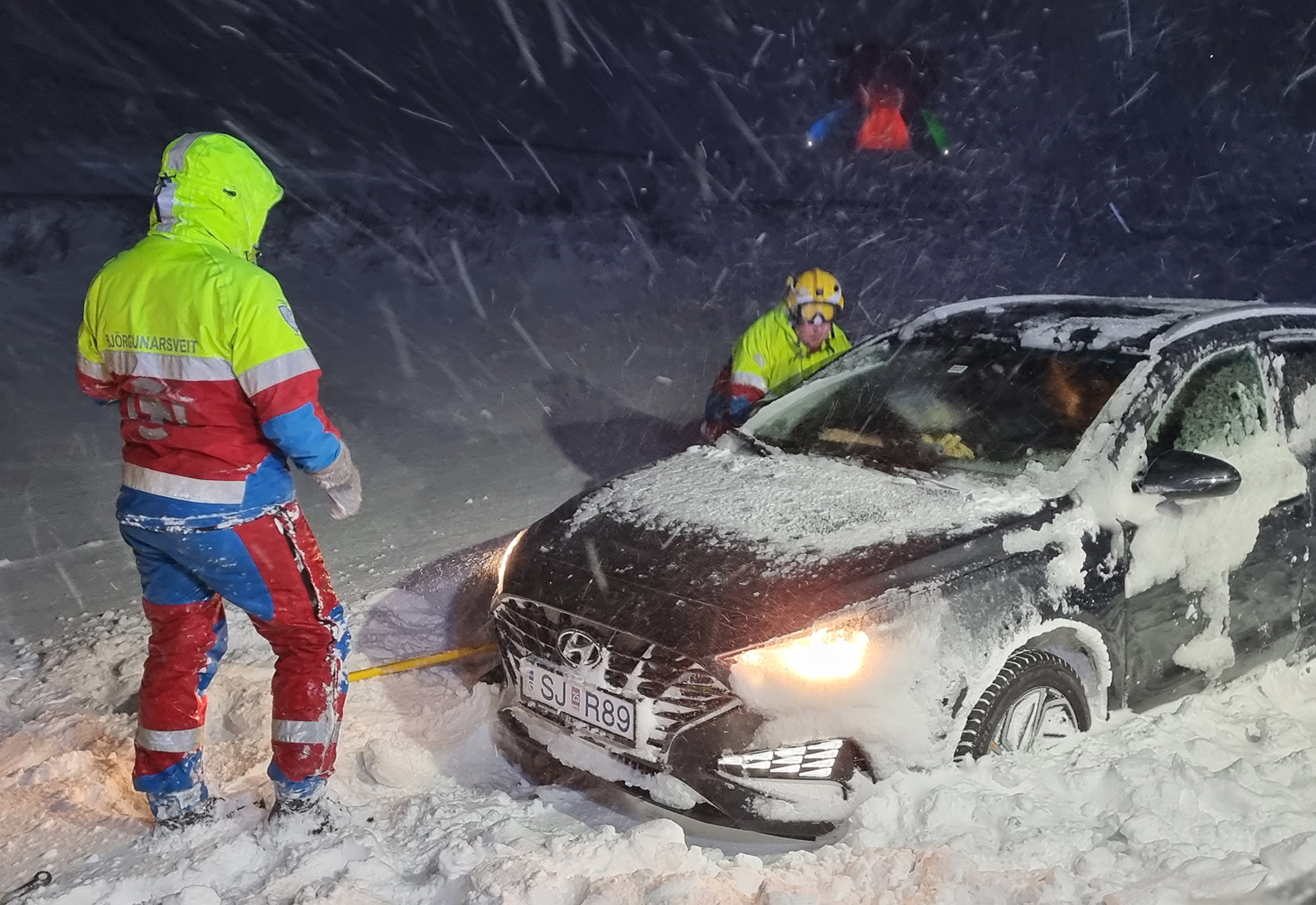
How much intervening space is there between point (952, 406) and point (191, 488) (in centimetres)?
265

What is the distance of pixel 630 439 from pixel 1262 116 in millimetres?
29586

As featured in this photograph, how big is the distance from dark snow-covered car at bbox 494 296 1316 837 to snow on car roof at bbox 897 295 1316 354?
0.06ft

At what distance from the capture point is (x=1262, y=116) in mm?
31047

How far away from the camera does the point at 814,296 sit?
606cm

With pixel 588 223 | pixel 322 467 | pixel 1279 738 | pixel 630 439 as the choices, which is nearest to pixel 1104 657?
pixel 1279 738

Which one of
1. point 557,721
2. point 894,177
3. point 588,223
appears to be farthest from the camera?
point 894,177

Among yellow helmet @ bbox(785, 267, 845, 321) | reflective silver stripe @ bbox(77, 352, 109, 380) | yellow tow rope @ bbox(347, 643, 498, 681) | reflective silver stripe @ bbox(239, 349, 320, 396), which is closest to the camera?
reflective silver stripe @ bbox(239, 349, 320, 396)

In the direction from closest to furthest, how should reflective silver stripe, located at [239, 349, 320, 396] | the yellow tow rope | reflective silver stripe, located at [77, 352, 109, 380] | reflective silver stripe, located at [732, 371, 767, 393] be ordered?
1. reflective silver stripe, located at [239, 349, 320, 396]
2. reflective silver stripe, located at [77, 352, 109, 380]
3. the yellow tow rope
4. reflective silver stripe, located at [732, 371, 767, 393]

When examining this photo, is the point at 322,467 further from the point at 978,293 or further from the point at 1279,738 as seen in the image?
the point at 978,293

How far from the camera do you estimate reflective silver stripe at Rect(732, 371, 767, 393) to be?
6.16 meters

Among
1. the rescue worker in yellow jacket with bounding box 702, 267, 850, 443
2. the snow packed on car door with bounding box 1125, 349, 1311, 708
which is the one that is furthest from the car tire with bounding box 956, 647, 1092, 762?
the rescue worker in yellow jacket with bounding box 702, 267, 850, 443

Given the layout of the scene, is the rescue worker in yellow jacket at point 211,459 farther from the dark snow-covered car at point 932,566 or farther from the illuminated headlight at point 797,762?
the illuminated headlight at point 797,762

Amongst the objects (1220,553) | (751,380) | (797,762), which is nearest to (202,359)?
(797,762)

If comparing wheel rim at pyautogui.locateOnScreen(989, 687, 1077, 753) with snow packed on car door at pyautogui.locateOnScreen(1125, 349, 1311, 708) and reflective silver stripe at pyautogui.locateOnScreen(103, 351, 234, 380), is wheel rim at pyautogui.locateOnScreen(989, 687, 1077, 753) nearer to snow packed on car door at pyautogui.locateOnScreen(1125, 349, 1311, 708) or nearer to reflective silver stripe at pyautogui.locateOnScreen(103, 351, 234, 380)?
snow packed on car door at pyautogui.locateOnScreen(1125, 349, 1311, 708)
